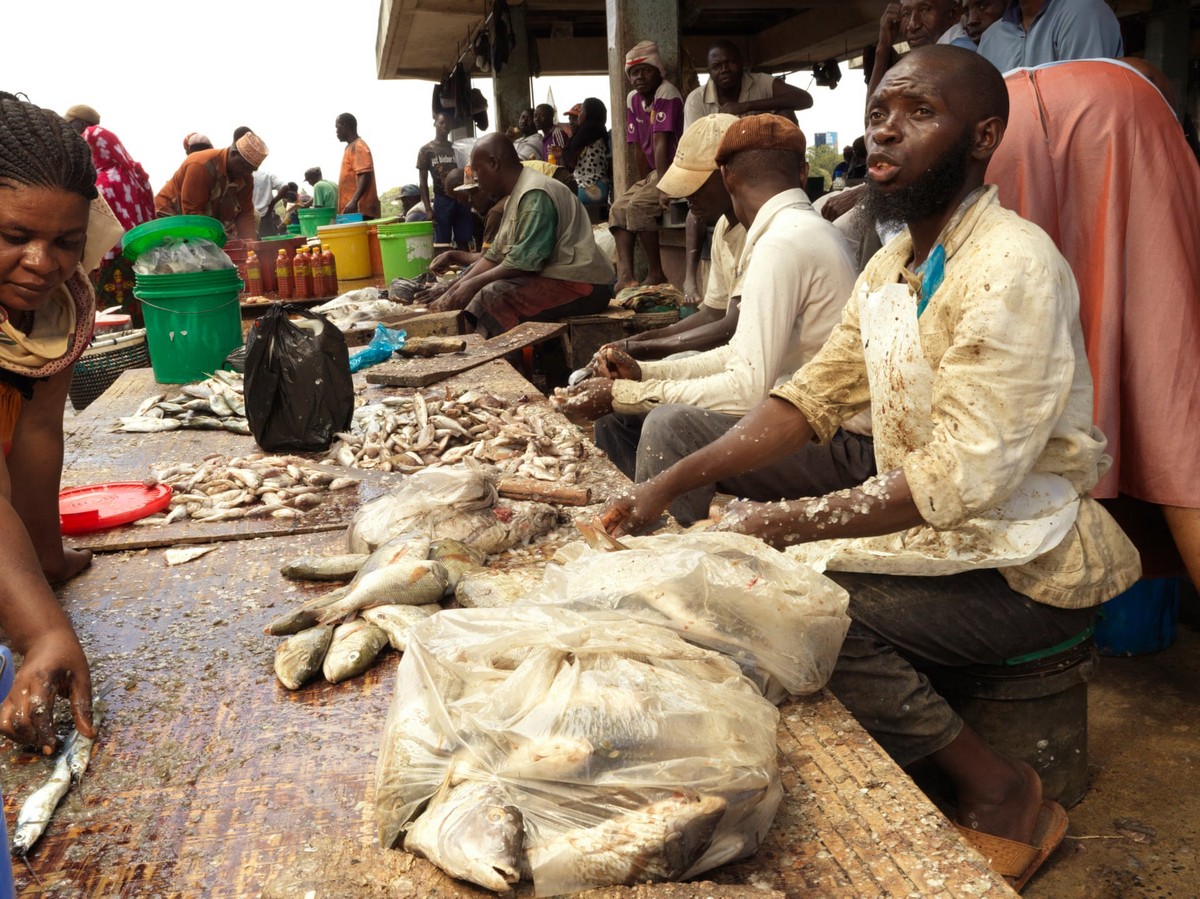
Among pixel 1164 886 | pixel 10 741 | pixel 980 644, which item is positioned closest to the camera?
pixel 10 741

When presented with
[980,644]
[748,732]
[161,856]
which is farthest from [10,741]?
[980,644]

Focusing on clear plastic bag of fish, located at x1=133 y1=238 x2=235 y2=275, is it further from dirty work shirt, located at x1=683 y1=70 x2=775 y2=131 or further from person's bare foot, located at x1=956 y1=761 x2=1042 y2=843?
person's bare foot, located at x1=956 y1=761 x2=1042 y2=843

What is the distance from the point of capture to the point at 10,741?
202cm

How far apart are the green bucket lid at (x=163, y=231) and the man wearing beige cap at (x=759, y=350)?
9.22 feet

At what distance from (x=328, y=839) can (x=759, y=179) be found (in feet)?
10.1

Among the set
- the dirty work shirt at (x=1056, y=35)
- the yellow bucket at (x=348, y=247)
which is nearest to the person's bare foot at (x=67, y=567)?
the dirty work shirt at (x=1056, y=35)

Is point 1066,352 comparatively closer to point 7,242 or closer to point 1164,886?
point 1164,886

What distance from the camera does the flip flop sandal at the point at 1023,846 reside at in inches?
93.2

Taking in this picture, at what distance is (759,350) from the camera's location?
377cm

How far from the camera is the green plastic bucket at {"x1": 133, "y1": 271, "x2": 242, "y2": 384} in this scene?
5.59 m

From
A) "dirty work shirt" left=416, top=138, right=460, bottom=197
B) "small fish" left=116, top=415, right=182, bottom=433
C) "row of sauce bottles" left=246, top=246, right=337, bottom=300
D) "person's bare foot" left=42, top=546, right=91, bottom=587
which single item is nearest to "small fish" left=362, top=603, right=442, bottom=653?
"person's bare foot" left=42, top=546, right=91, bottom=587

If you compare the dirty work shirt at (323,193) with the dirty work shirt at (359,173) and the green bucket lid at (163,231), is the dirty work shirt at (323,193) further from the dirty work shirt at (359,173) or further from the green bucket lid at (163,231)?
the green bucket lid at (163,231)

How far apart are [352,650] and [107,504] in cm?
176

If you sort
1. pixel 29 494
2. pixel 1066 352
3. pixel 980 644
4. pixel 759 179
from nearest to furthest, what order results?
1. pixel 1066 352
2. pixel 980 644
3. pixel 29 494
4. pixel 759 179
